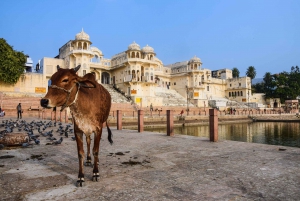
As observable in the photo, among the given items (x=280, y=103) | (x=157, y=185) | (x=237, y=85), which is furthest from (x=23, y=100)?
(x=280, y=103)

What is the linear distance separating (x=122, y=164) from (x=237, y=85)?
7449 cm

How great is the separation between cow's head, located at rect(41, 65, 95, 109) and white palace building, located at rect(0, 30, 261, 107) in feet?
113

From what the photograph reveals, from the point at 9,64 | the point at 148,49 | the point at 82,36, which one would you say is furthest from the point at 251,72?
the point at 9,64

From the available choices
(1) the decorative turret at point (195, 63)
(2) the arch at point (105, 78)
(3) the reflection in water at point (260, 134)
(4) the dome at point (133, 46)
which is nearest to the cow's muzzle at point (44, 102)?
(3) the reflection in water at point (260, 134)

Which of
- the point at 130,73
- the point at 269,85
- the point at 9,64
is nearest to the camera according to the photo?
the point at 9,64

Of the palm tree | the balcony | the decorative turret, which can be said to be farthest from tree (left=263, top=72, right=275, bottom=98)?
the balcony

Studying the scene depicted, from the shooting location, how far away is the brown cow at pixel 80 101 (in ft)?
11.5

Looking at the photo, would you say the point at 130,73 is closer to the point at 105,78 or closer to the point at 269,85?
the point at 105,78

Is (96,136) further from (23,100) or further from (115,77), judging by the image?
(115,77)

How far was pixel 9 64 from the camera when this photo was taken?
116 ft

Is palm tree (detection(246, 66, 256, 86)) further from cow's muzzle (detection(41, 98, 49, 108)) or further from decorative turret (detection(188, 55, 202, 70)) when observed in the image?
cow's muzzle (detection(41, 98, 49, 108))

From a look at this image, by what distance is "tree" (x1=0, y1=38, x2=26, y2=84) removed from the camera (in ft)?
114

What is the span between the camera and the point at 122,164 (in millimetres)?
5195

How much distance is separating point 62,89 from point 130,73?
4165 centimetres
